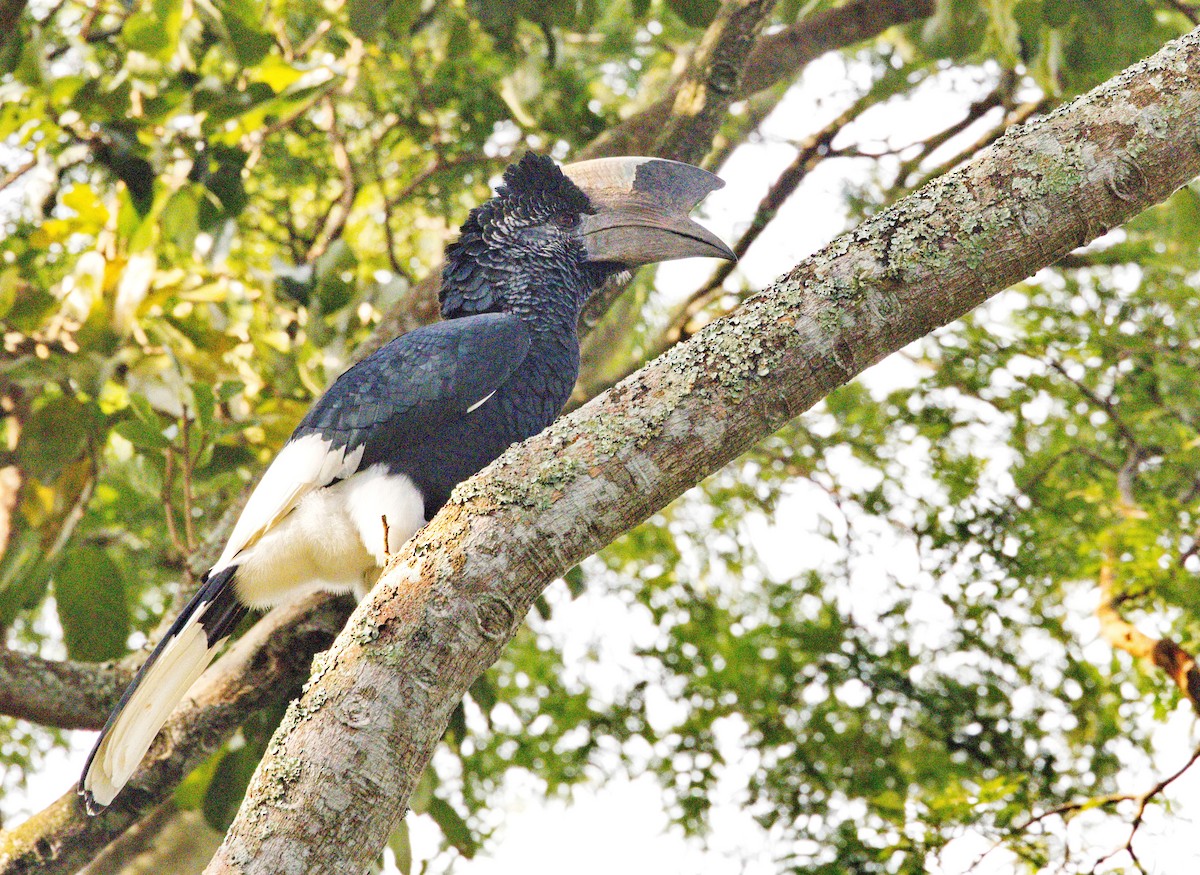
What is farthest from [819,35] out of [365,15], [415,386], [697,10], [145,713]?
[145,713]

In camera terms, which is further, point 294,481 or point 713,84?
point 713,84

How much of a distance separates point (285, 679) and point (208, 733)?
223 millimetres

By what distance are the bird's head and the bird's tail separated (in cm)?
105

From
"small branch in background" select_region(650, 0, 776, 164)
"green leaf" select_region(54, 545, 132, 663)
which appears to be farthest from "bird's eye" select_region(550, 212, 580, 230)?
"green leaf" select_region(54, 545, 132, 663)

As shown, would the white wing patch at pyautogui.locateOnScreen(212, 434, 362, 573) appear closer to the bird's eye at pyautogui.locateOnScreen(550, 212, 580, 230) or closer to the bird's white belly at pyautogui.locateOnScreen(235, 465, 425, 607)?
the bird's white belly at pyautogui.locateOnScreen(235, 465, 425, 607)

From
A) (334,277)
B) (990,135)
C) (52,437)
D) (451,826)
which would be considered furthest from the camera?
(990,135)

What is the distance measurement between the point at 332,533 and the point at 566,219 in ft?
3.73

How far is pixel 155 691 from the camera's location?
2531 millimetres

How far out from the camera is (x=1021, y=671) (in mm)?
3482

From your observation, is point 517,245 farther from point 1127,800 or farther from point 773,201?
point 1127,800

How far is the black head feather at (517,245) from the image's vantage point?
317cm

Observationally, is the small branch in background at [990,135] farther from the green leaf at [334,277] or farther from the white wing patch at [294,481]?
the white wing patch at [294,481]

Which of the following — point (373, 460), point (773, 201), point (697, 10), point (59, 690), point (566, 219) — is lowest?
point (59, 690)

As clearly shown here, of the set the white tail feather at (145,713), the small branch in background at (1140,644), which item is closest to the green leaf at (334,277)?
the white tail feather at (145,713)
